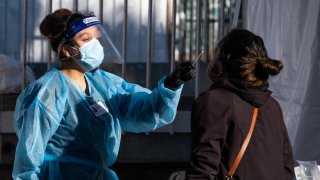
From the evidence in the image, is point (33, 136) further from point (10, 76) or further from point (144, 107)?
point (10, 76)

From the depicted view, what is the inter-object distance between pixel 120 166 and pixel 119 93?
2.42 metres

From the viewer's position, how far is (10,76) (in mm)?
6523

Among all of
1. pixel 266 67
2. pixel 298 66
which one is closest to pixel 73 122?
pixel 266 67

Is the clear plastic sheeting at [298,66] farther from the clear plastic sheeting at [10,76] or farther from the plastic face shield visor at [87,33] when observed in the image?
the clear plastic sheeting at [10,76]

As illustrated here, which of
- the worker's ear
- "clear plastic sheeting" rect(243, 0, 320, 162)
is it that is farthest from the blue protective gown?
"clear plastic sheeting" rect(243, 0, 320, 162)

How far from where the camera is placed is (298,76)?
508 cm

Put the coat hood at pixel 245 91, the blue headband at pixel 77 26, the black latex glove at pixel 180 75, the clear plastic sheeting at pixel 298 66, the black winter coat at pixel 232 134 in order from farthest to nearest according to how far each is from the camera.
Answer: the clear plastic sheeting at pixel 298 66 < the blue headband at pixel 77 26 < the black latex glove at pixel 180 75 < the coat hood at pixel 245 91 < the black winter coat at pixel 232 134

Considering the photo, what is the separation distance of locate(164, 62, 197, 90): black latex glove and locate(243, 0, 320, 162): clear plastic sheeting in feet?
4.54

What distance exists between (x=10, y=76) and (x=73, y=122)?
9.09 ft

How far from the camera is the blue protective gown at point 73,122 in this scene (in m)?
3.76

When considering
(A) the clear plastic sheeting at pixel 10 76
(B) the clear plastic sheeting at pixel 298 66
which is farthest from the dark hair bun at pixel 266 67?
(A) the clear plastic sheeting at pixel 10 76

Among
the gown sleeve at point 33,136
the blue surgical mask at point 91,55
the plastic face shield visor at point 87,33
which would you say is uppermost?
the plastic face shield visor at point 87,33

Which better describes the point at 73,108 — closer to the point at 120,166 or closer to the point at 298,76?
the point at 298,76

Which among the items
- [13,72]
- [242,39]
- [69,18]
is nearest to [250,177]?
[242,39]
